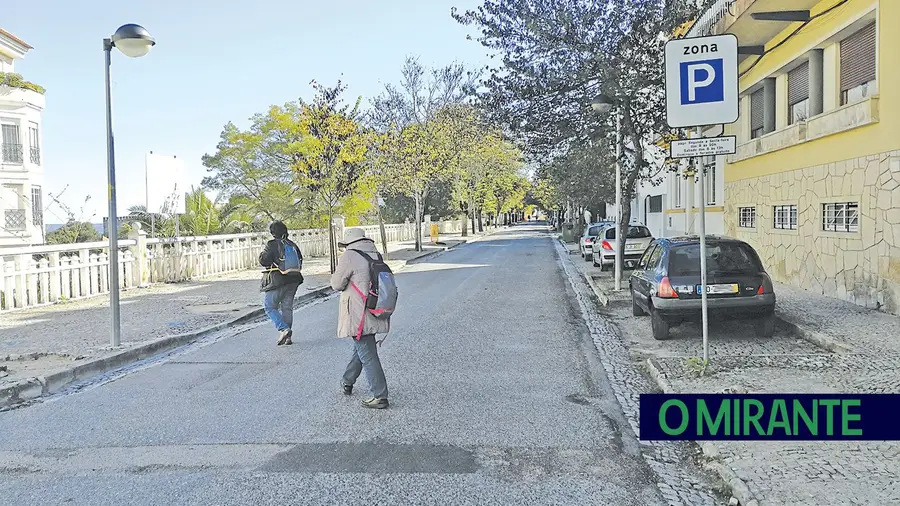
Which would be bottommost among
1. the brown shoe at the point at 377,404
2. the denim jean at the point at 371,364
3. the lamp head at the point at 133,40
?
the brown shoe at the point at 377,404

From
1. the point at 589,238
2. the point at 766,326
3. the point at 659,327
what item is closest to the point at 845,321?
the point at 766,326

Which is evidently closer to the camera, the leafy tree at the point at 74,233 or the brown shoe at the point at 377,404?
the brown shoe at the point at 377,404

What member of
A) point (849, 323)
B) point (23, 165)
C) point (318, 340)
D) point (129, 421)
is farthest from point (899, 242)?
point (23, 165)

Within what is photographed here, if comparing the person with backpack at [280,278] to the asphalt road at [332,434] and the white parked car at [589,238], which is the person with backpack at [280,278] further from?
the white parked car at [589,238]

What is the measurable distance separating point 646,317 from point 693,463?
7.21 metres

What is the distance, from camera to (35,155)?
33.9 metres

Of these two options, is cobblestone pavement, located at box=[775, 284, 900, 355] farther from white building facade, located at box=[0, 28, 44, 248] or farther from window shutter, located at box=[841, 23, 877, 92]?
white building facade, located at box=[0, 28, 44, 248]

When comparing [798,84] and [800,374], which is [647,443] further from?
[798,84]

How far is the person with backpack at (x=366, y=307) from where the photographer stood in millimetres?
6520

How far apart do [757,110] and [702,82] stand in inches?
485

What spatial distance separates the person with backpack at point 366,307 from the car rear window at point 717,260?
15.5ft

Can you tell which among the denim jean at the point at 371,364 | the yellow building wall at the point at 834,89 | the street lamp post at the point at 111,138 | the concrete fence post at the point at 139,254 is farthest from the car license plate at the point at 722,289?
the concrete fence post at the point at 139,254

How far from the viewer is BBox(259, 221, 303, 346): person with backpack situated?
→ 397 inches

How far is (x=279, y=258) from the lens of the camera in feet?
33.2
